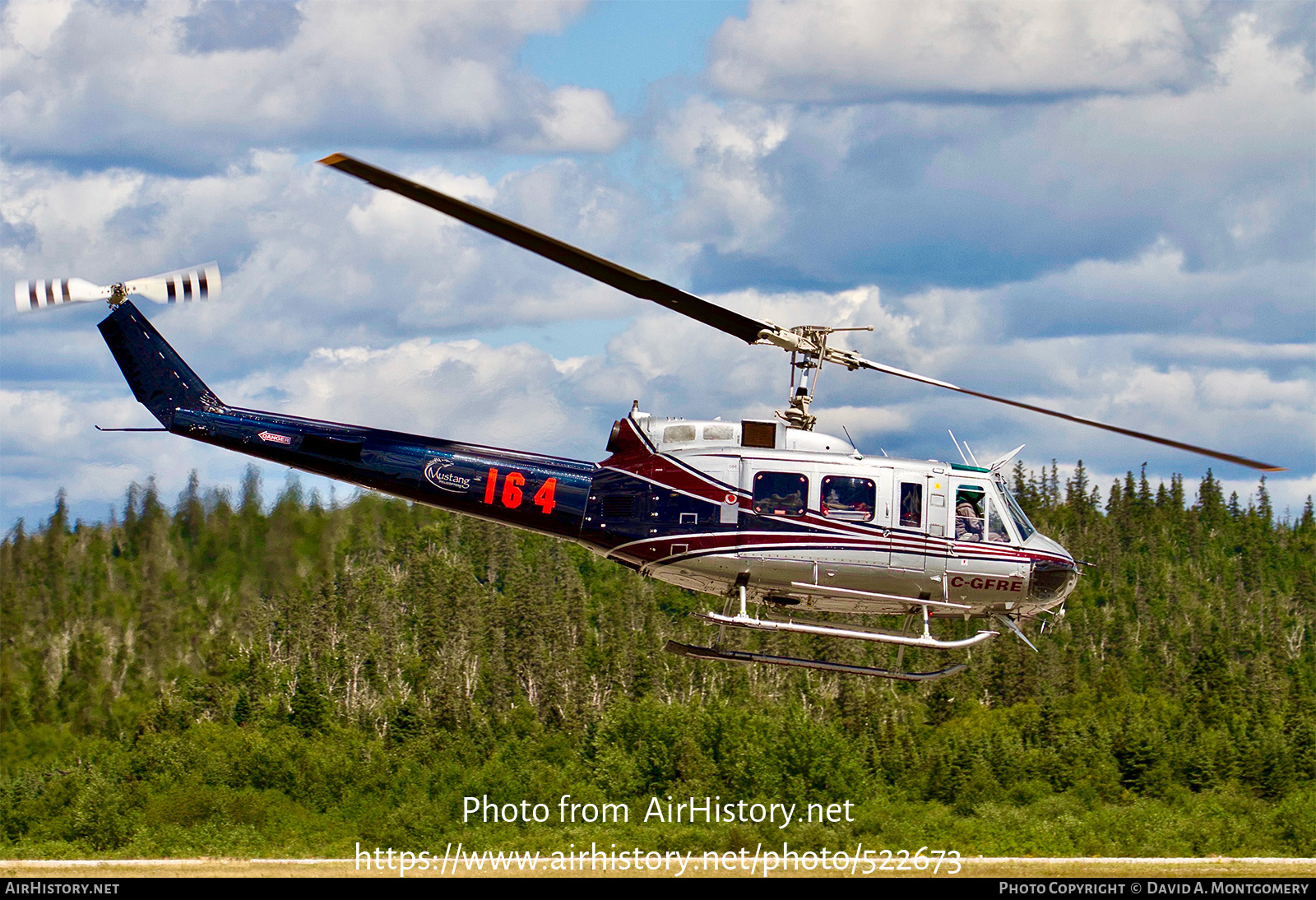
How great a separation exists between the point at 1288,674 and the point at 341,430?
117m

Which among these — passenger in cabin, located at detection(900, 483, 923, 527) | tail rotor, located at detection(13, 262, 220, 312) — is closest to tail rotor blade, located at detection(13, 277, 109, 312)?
tail rotor, located at detection(13, 262, 220, 312)

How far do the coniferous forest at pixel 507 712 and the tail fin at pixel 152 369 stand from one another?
33.4ft

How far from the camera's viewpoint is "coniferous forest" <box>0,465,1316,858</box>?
143ft

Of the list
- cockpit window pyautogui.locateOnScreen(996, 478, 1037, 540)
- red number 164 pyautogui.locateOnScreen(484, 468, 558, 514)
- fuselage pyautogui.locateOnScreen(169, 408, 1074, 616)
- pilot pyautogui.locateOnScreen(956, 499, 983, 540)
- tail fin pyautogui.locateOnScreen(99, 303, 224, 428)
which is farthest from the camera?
tail fin pyautogui.locateOnScreen(99, 303, 224, 428)

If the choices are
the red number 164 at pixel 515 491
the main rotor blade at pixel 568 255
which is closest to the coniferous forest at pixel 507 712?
the red number 164 at pixel 515 491

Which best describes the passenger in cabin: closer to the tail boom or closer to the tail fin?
the tail boom

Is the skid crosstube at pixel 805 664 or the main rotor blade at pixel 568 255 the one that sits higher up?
the main rotor blade at pixel 568 255

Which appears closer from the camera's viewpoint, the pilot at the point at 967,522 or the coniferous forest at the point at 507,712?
the pilot at the point at 967,522

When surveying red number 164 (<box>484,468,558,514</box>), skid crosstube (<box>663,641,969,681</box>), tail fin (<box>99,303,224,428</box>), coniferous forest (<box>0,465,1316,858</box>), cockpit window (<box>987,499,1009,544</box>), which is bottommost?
coniferous forest (<box>0,465,1316,858</box>)

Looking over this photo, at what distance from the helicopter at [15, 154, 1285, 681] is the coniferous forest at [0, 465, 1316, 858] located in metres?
12.5

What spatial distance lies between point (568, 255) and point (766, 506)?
5.31m

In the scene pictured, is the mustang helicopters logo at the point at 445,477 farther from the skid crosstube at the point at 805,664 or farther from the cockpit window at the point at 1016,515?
the cockpit window at the point at 1016,515

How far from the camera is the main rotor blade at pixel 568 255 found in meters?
18.5

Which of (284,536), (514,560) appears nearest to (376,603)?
(514,560)
